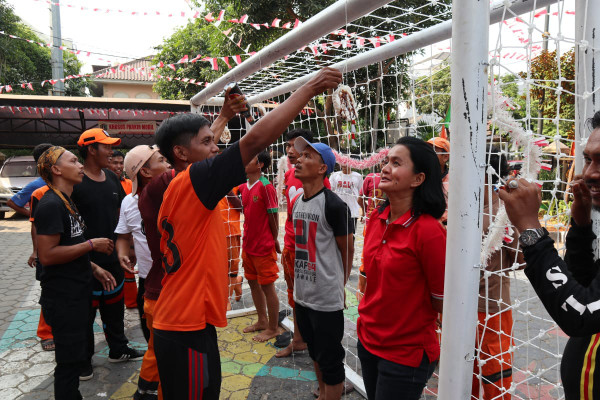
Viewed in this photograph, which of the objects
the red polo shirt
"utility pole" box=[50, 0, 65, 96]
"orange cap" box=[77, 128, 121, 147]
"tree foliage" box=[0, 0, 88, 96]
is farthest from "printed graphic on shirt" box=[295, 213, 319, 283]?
"tree foliage" box=[0, 0, 88, 96]

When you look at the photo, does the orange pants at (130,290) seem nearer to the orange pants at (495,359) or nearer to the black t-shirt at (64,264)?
the black t-shirt at (64,264)

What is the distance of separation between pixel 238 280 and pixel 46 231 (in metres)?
3.05

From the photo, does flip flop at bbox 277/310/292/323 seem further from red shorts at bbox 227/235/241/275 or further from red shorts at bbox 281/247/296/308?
red shorts at bbox 281/247/296/308

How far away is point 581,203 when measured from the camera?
146cm

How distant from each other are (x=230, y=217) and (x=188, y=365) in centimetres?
335

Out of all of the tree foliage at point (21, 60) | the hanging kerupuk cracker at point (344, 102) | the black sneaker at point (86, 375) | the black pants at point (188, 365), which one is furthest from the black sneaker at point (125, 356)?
the tree foliage at point (21, 60)

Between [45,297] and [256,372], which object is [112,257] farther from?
[256,372]

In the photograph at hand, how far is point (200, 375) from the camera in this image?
72.1 inches

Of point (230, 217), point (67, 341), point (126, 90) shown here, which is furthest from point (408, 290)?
point (126, 90)

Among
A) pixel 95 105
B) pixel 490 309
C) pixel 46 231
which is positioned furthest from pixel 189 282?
pixel 95 105

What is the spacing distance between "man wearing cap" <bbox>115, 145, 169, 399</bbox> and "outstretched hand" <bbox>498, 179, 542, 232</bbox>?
2.36m

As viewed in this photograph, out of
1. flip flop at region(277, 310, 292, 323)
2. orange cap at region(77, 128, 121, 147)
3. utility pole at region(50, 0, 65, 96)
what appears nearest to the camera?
orange cap at region(77, 128, 121, 147)

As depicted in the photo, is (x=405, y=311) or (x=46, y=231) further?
(x=46, y=231)

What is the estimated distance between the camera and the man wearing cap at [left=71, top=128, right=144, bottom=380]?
342 centimetres
